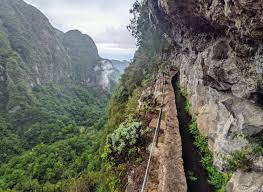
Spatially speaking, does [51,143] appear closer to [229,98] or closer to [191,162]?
[191,162]

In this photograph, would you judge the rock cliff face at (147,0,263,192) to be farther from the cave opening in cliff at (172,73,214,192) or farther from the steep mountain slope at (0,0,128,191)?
the steep mountain slope at (0,0,128,191)

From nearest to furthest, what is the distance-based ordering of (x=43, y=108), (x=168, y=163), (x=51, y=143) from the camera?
1. (x=168, y=163)
2. (x=51, y=143)
3. (x=43, y=108)

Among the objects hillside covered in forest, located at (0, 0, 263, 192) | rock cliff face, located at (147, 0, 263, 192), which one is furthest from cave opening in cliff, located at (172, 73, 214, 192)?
rock cliff face, located at (147, 0, 263, 192)

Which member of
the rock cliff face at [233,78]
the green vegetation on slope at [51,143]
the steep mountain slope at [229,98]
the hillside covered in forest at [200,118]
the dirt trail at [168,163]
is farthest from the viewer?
the green vegetation on slope at [51,143]

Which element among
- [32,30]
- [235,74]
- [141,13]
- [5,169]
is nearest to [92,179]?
[235,74]

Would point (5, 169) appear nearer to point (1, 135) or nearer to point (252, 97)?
point (1, 135)

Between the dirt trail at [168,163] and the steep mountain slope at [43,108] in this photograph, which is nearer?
the dirt trail at [168,163]

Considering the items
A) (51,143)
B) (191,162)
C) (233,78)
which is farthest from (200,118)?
(51,143)

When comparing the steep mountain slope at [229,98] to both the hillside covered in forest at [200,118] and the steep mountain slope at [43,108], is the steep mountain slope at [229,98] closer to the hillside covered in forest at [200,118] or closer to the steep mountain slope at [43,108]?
the hillside covered in forest at [200,118]

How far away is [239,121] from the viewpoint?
32.1 feet

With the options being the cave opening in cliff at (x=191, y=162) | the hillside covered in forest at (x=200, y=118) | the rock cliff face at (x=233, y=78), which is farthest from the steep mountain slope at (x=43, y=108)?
the rock cliff face at (x=233, y=78)

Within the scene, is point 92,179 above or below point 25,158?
above

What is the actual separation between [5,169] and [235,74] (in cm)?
5665

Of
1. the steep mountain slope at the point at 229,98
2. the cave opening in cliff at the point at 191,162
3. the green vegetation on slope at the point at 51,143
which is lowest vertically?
the green vegetation on slope at the point at 51,143
